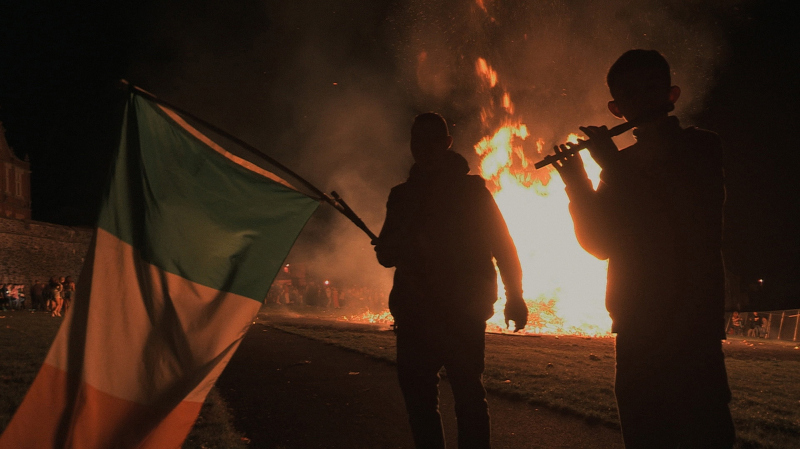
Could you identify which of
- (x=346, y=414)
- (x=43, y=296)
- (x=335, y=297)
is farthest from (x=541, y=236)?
(x=43, y=296)

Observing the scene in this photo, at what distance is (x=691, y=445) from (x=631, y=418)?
193mm

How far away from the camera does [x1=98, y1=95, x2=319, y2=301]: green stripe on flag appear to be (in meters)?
2.88

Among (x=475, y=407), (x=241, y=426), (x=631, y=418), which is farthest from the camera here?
(x=241, y=426)

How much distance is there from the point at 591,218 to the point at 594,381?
17.8 ft

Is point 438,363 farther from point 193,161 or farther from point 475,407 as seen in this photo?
point 193,161

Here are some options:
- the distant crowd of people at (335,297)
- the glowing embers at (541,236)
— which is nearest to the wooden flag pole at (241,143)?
the glowing embers at (541,236)

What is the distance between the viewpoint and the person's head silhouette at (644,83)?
6.04 ft

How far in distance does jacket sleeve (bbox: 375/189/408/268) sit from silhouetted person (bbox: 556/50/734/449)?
1149mm

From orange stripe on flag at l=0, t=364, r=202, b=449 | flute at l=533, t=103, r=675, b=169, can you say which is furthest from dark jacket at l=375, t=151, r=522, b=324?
orange stripe on flag at l=0, t=364, r=202, b=449

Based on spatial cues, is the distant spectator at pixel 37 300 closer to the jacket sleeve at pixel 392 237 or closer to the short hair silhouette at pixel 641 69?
the jacket sleeve at pixel 392 237

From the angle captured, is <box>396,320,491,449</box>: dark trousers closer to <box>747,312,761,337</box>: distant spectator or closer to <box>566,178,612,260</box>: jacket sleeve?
<box>566,178,612,260</box>: jacket sleeve

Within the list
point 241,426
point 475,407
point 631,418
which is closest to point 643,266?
point 631,418

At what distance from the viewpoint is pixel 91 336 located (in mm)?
2609

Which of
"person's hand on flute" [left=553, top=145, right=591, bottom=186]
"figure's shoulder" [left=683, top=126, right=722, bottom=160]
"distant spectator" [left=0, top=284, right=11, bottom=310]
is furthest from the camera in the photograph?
"distant spectator" [left=0, top=284, right=11, bottom=310]
